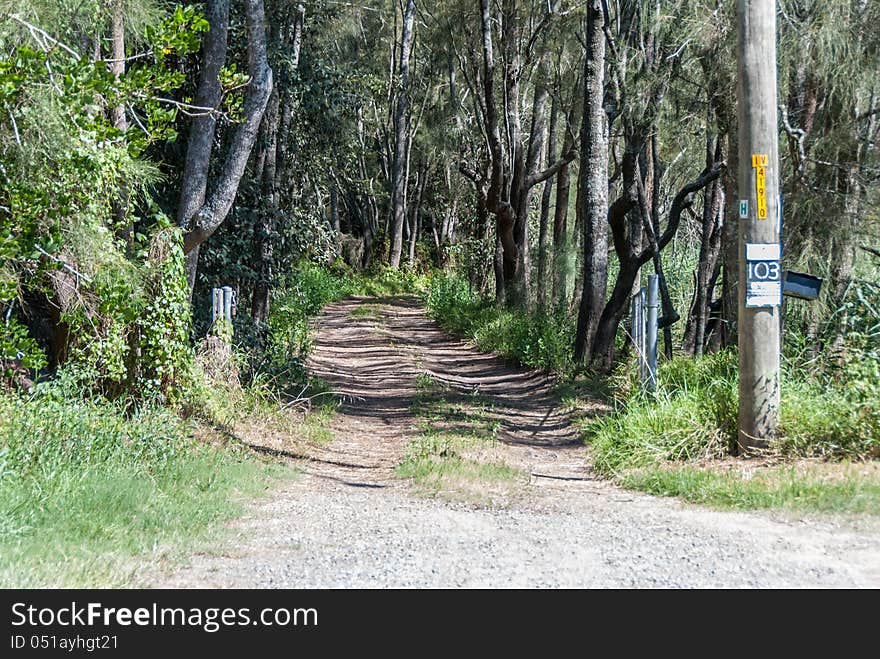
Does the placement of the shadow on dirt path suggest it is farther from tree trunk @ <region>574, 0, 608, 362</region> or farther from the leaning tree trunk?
the leaning tree trunk

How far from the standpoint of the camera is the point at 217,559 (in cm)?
598

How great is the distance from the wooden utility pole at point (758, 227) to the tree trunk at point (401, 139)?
→ 25790 mm

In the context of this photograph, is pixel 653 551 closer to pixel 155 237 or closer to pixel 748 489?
pixel 748 489

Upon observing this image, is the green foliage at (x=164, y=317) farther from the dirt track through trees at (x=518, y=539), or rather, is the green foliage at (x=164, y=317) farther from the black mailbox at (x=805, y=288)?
the black mailbox at (x=805, y=288)

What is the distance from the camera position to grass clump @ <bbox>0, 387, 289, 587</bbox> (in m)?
5.51

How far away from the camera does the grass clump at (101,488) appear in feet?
18.1

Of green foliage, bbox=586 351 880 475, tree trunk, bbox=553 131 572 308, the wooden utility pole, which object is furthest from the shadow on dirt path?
tree trunk, bbox=553 131 572 308

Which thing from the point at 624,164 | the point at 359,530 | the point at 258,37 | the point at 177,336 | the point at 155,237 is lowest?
the point at 359,530

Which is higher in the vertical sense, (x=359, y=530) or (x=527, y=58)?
(x=527, y=58)

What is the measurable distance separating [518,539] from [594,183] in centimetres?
1051

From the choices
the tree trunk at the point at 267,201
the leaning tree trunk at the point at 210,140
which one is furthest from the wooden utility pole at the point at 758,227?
the tree trunk at the point at 267,201

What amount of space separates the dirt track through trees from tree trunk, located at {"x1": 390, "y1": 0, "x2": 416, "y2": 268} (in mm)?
26113
